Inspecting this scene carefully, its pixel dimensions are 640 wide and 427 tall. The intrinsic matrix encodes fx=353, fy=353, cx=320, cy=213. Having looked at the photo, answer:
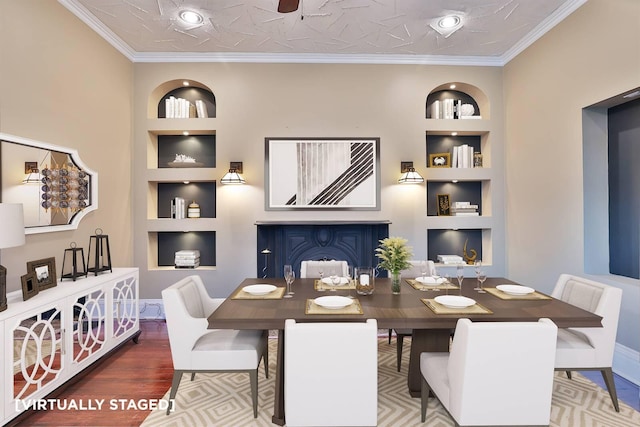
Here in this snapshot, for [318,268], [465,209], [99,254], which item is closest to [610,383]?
[318,268]

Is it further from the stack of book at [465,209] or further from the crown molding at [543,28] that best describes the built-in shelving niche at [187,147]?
the crown molding at [543,28]

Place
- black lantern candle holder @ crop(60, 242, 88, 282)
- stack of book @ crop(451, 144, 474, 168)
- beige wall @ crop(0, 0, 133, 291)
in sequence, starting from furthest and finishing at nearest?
stack of book @ crop(451, 144, 474, 168) → black lantern candle holder @ crop(60, 242, 88, 282) → beige wall @ crop(0, 0, 133, 291)

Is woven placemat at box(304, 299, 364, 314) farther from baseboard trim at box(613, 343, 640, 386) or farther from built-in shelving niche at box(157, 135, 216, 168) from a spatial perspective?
built-in shelving niche at box(157, 135, 216, 168)

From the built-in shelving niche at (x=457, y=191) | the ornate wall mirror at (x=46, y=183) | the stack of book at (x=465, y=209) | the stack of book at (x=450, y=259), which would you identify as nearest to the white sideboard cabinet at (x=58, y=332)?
the ornate wall mirror at (x=46, y=183)

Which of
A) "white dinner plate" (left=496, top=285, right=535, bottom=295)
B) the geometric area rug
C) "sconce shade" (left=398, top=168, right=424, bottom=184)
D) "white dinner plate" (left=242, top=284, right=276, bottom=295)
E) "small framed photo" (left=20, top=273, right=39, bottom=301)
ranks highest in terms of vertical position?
"sconce shade" (left=398, top=168, right=424, bottom=184)

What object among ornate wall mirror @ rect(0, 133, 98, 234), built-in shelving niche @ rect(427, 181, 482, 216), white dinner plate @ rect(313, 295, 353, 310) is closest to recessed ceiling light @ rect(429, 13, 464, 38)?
built-in shelving niche @ rect(427, 181, 482, 216)

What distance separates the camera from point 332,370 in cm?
163

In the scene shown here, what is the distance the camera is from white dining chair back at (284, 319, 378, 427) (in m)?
1.61

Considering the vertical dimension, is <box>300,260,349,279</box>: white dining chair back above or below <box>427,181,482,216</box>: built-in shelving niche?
below

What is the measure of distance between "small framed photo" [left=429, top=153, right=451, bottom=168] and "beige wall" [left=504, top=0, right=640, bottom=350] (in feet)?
2.18

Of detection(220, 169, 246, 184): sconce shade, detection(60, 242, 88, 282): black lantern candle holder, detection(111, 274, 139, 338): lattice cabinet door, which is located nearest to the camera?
detection(60, 242, 88, 282): black lantern candle holder

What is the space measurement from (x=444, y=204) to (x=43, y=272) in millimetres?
4071

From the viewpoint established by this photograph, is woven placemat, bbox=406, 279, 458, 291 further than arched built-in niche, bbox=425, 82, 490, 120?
No

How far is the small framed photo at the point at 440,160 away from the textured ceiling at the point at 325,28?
112cm
